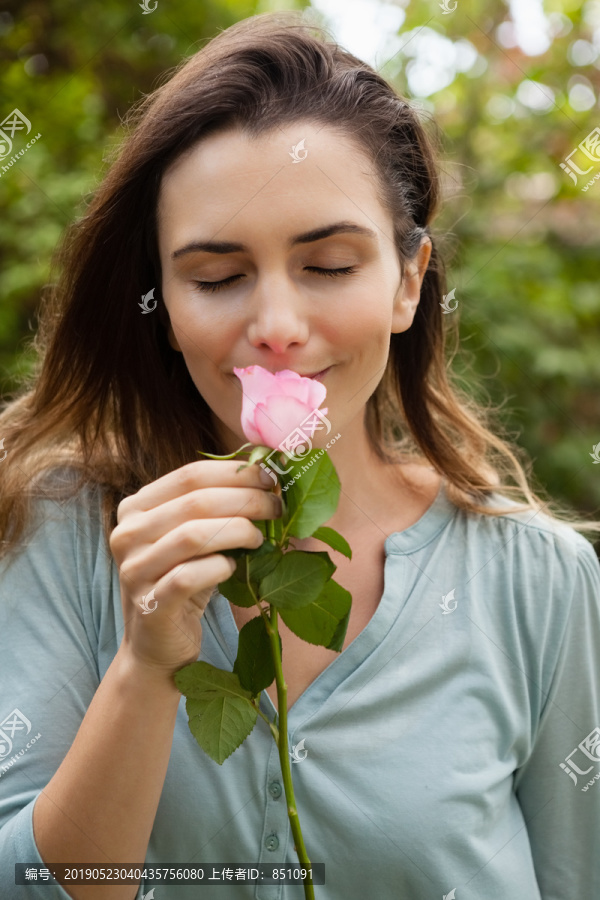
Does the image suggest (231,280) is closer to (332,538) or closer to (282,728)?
(332,538)

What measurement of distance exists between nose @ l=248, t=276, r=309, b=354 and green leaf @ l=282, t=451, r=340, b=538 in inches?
14.0

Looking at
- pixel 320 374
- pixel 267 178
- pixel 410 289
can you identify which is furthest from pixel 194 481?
pixel 410 289

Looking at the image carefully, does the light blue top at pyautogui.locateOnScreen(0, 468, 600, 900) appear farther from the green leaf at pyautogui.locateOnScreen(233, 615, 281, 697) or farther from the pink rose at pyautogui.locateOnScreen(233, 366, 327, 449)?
the pink rose at pyautogui.locateOnScreen(233, 366, 327, 449)

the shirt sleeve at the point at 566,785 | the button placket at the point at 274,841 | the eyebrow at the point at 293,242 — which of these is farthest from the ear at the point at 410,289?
the button placket at the point at 274,841

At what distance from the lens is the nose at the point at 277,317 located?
4.54 ft

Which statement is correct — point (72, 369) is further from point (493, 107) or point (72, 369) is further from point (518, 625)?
point (493, 107)

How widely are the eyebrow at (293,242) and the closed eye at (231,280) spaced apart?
0.05 metres

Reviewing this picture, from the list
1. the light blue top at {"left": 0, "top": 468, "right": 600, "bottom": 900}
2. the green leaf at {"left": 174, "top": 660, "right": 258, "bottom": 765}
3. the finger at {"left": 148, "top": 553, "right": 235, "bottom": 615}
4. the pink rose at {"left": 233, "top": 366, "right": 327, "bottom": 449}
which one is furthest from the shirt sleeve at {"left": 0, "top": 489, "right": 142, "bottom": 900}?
the pink rose at {"left": 233, "top": 366, "right": 327, "bottom": 449}

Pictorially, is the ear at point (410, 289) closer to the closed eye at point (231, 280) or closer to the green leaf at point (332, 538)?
the closed eye at point (231, 280)

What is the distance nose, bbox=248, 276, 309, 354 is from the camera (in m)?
1.38

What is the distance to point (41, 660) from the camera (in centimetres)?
156

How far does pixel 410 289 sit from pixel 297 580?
91cm

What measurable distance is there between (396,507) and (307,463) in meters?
0.88

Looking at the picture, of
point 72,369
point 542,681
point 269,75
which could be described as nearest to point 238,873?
point 542,681
